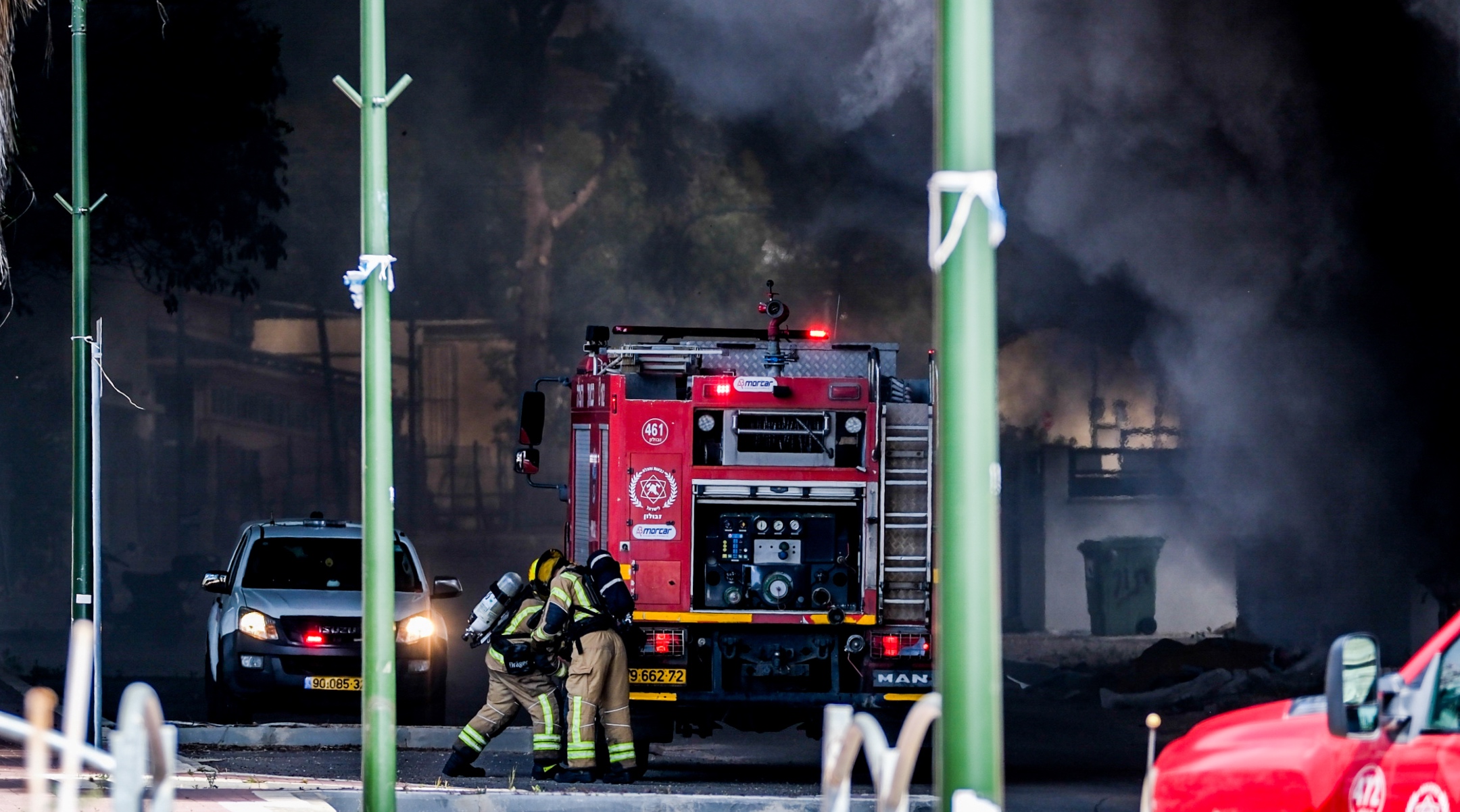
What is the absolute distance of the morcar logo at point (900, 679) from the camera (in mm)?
11508

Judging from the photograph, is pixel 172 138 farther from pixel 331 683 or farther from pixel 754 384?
pixel 754 384

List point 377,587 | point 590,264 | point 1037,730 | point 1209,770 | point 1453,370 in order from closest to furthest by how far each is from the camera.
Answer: point 1209,770
point 377,587
point 1037,730
point 1453,370
point 590,264

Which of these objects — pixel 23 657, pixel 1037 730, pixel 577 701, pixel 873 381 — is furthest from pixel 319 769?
pixel 23 657

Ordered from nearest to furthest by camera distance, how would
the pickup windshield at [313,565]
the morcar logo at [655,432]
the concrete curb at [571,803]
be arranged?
the concrete curb at [571,803] → the morcar logo at [655,432] → the pickup windshield at [313,565]

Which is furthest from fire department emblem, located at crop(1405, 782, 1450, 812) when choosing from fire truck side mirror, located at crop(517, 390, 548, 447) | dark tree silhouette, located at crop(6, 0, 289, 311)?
dark tree silhouette, located at crop(6, 0, 289, 311)

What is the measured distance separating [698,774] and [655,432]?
2.57 m

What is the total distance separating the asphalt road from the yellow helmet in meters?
1.17

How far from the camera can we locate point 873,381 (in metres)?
11.7

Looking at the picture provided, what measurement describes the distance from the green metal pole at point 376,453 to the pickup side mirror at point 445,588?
6167 mm

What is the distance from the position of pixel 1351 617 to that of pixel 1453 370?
325 cm

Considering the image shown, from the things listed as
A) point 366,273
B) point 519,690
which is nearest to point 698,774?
point 519,690

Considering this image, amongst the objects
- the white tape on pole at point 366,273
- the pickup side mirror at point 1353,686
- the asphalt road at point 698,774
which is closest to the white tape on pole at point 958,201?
the pickup side mirror at point 1353,686

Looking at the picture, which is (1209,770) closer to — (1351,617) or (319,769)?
(319,769)

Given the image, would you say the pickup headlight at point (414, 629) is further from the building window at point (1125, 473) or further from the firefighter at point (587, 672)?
the building window at point (1125, 473)
